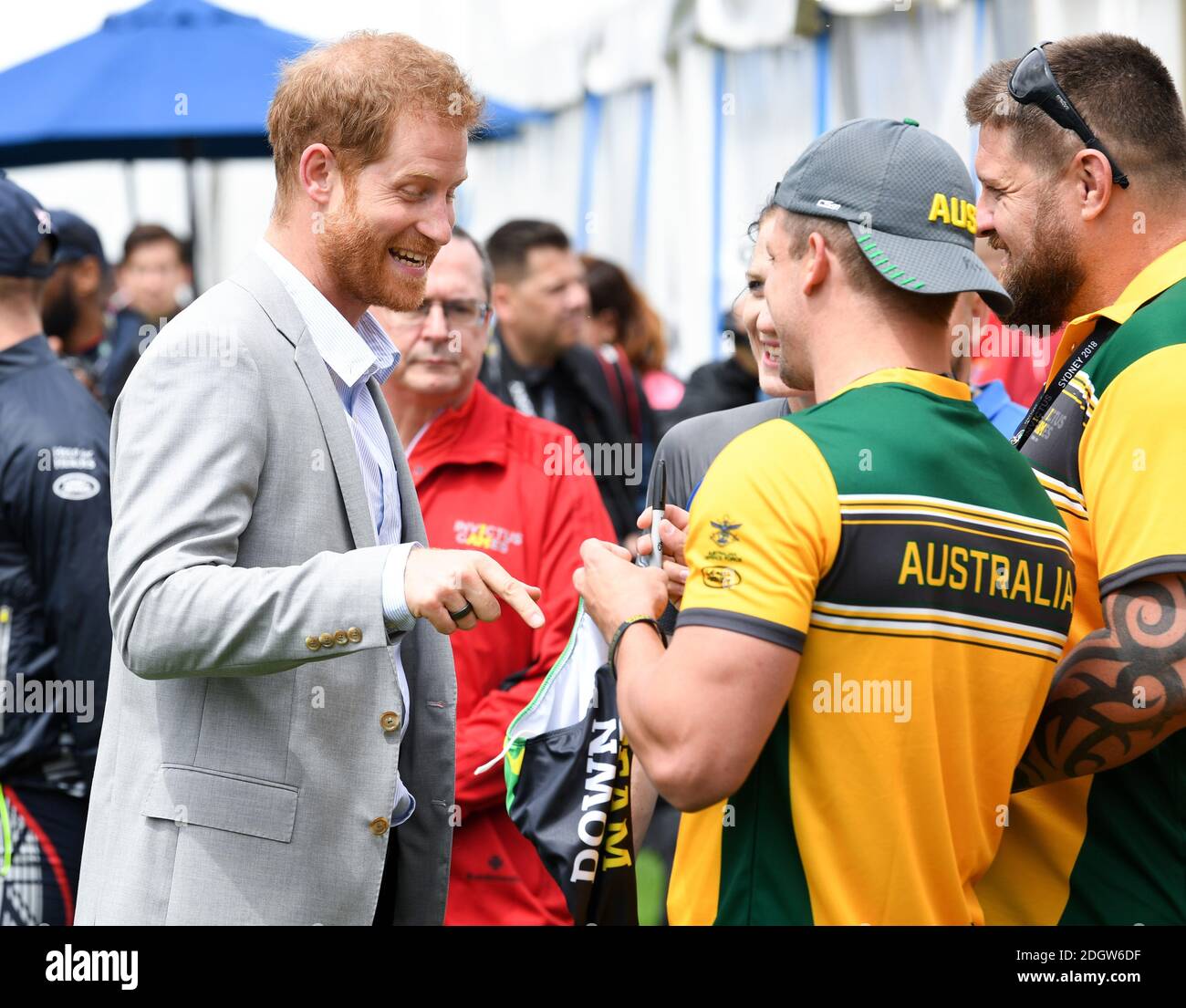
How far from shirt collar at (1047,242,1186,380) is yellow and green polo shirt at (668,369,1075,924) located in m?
0.56

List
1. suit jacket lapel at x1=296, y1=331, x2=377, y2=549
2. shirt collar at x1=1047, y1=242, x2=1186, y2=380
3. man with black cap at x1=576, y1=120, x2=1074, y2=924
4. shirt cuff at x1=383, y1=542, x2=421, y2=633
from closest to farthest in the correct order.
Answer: man with black cap at x1=576, y1=120, x2=1074, y2=924, shirt cuff at x1=383, y1=542, x2=421, y2=633, suit jacket lapel at x1=296, y1=331, x2=377, y2=549, shirt collar at x1=1047, y1=242, x2=1186, y2=380

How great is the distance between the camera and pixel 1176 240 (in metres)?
2.73

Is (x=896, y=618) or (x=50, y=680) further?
(x=50, y=680)

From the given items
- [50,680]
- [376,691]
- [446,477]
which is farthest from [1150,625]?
[50,680]

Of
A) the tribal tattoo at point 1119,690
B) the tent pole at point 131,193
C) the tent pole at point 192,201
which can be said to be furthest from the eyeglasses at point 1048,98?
the tent pole at point 131,193

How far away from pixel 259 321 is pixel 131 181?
32.2 feet

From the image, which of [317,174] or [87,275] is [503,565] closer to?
[317,174]

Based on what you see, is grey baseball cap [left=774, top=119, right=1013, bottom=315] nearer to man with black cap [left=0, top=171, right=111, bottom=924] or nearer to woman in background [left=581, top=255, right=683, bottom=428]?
man with black cap [left=0, top=171, right=111, bottom=924]

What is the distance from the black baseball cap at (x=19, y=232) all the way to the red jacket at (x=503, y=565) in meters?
1.25

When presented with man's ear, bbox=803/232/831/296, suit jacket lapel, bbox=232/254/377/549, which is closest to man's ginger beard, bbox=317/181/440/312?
suit jacket lapel, bbox=232/254/377/549

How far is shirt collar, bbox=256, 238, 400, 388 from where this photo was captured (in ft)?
8.53

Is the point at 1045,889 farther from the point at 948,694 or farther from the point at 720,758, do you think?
the point at 720,758

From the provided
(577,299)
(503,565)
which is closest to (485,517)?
(503,565)

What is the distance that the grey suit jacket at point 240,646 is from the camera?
2.17m
